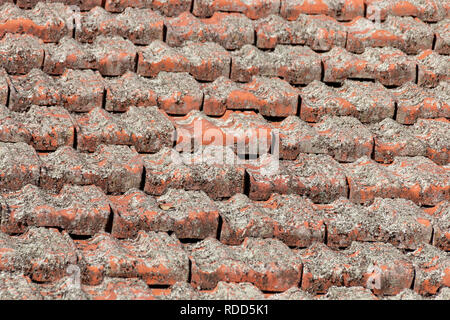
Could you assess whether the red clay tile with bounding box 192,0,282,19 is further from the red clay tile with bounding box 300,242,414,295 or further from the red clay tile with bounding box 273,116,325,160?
the red clay tile with bounding box 300,242,414,295

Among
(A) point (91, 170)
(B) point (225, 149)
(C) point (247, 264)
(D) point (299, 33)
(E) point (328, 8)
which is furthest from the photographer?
(E) point (328, 8)

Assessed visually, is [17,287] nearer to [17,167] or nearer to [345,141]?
[17,167]

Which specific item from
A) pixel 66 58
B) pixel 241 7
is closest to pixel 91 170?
pixel 66 58

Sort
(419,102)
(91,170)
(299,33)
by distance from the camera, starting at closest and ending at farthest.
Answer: (91,170)
(419,102)
(299,33)

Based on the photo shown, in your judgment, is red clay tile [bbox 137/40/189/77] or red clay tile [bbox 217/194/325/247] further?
red clay tile [bbox 137/40/189/77]

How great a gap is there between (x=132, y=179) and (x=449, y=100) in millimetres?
Result: 1739

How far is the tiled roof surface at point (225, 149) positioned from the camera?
2436 millimetres

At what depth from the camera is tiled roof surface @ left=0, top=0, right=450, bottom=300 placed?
244 centimetres

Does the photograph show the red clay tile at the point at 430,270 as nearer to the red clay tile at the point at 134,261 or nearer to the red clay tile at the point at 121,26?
the red clay tile at the point at 134,261

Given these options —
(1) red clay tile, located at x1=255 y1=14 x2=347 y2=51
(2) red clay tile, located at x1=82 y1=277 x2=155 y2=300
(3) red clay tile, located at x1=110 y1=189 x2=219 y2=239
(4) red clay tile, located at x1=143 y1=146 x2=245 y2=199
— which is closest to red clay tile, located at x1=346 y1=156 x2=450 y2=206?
(4) red clay tile, located at x1=143 y1=146 x2=245 y2=199

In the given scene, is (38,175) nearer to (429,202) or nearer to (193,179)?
(193,179)

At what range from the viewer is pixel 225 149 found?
2.92 m

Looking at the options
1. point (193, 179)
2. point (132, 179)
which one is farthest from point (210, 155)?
point (132, 179)

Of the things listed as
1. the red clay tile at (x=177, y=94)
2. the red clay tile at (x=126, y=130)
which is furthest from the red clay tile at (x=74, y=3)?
the red clay tile at (x=126, y=130)
